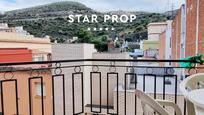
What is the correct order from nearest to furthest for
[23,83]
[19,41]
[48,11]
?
[23,83], [48,11], [19,41]

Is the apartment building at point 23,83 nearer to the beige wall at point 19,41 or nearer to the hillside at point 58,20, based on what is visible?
the beige wall at point 19,41

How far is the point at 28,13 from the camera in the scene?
10.3 metres

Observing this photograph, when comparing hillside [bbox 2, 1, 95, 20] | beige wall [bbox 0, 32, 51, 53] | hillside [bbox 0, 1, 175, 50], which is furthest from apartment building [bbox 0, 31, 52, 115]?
hillside [bbox 2, 1, 95, 20]

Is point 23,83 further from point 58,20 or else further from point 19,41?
point 19,41

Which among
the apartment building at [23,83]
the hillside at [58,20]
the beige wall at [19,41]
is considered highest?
the hillside at [58,20]

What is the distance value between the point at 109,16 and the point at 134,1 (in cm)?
266

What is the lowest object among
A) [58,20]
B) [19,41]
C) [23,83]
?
[23,83]

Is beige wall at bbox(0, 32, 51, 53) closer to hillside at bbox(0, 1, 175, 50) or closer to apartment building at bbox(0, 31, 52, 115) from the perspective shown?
apartment building at bbox(0, 31, 52, 115)

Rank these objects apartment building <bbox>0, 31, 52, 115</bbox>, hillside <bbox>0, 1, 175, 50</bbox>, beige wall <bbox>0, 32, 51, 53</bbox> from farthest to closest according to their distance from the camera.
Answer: beige wall <bbox>0, 32, 51, 53</bbox>, hillside <bbox>0, 1, 175, 50</bbox>, apartment building <bbox>0, 31, 52, 115</bbox>

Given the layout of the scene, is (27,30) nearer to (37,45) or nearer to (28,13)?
(28,13)

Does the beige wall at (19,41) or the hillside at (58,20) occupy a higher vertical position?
the hillside at (58,20)

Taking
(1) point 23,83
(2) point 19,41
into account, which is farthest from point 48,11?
(1) point 23,83

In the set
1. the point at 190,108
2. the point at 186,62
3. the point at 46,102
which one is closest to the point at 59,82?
the point at 46,102

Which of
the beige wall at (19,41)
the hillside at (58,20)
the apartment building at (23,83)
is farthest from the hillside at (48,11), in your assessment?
the beige wall at (19,41)
